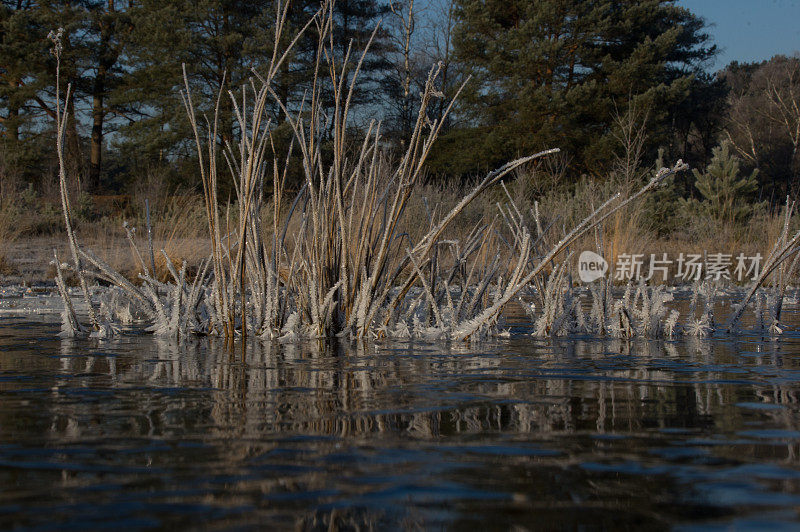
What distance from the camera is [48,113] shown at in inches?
879

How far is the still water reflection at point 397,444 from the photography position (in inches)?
42.2

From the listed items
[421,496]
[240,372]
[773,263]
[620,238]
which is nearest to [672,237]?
[620,238]

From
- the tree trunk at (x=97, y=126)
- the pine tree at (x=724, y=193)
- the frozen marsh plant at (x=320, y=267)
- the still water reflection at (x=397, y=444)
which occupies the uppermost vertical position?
the tree trunk at (x=97, y=126)

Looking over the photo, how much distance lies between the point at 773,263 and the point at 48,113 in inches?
914

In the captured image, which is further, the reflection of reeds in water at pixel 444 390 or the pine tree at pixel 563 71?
the pine tree at pixel 563 71

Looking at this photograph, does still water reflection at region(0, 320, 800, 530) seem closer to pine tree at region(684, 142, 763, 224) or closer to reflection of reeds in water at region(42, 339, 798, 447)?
reflection of reeds in water at region(42, 339, 798, 447)

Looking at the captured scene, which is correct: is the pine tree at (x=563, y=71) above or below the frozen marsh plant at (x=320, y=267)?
above

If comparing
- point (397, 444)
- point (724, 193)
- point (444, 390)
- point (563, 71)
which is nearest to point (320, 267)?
point (444, 390)

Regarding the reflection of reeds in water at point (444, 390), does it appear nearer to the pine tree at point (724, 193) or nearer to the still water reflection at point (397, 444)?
the still water reflection at point (397, 444)

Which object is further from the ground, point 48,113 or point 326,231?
point 48,113

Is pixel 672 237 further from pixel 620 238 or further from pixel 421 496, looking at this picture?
pixel 421 496

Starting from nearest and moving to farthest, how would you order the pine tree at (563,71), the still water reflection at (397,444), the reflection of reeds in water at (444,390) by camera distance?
the still water reflection at (397,444)
the reflection of reeds in water at (444,390)
the pine tree at (563,71)

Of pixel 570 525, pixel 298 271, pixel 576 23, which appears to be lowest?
pixel 570 525

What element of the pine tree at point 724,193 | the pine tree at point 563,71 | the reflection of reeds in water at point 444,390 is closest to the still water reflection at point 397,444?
the reflection of reeds in water at point 444,390
